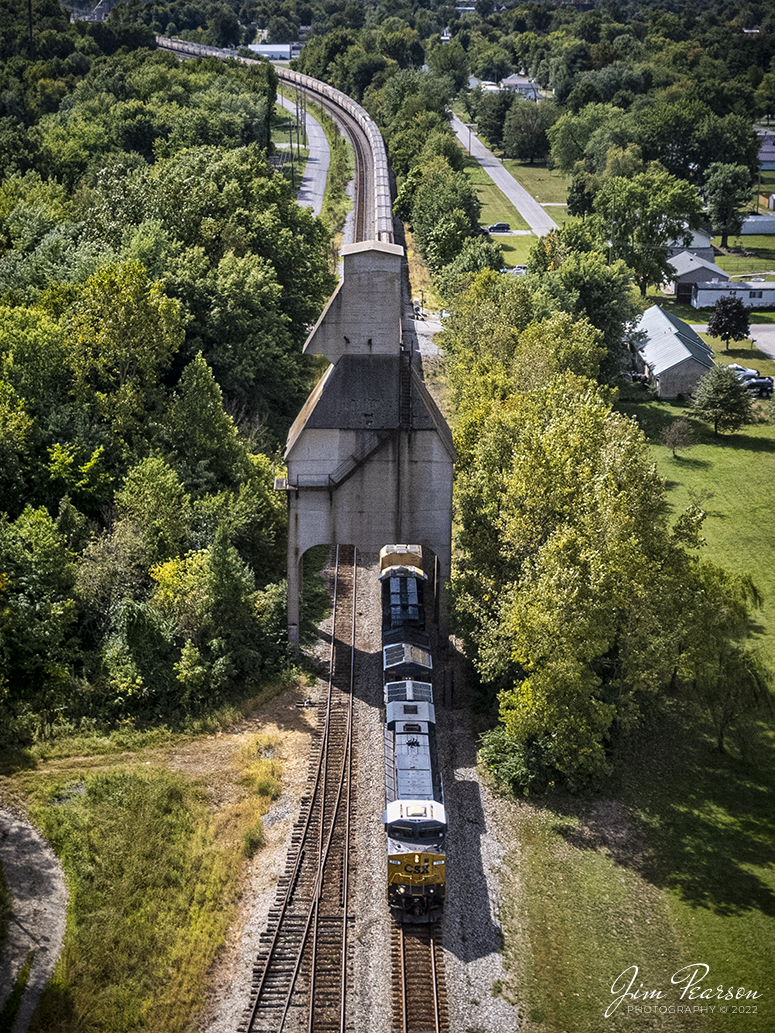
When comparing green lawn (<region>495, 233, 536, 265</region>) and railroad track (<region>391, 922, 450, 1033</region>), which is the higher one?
green lawn (<region>495, 233, 536, 265</region>)

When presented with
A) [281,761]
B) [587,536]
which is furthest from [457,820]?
[587,536]

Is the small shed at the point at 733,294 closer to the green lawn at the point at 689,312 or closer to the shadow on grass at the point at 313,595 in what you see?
the green lawn at the point at 689,312

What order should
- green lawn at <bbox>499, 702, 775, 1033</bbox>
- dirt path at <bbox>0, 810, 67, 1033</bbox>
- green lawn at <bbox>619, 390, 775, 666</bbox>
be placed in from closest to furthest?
1. dirt path at <bbox>0, 810, 67, 1033</bbox>
2. green lawn at <bbox>499, 702, 775, 1033</bbox>
3. green lawn at <bbox>619, 390, 775, 666</bbox>

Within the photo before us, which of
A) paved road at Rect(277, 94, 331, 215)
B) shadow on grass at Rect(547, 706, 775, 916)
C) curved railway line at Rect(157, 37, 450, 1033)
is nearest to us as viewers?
curved railway line at Rect(157, 37, 450, 1033)

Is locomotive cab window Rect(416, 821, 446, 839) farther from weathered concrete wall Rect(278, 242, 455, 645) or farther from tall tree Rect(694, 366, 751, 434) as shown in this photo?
tall tree Rect(694, 366, 751, 434)

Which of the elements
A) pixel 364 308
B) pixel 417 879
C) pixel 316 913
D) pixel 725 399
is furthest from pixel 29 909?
pixel 725 399

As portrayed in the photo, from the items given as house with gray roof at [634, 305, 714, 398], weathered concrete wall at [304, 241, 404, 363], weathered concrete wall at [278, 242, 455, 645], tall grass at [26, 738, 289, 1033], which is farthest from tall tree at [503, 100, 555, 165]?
tall grass at [26, 738, 289, 1033]
